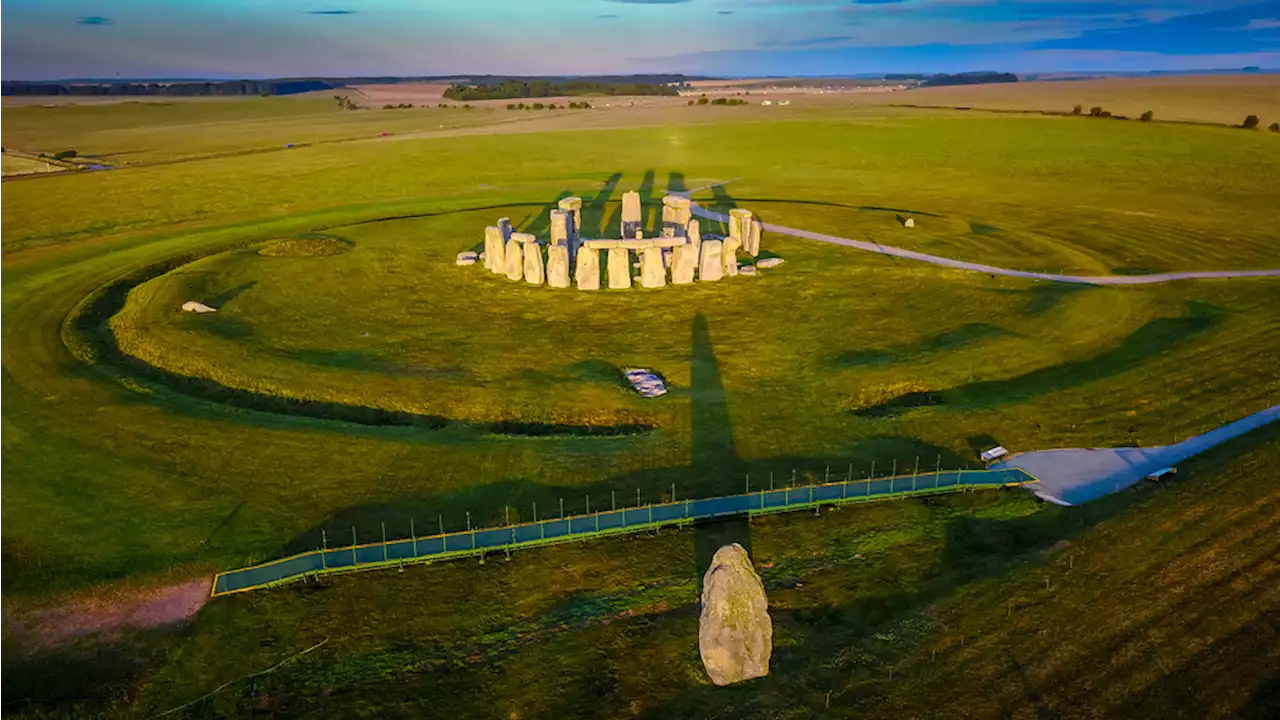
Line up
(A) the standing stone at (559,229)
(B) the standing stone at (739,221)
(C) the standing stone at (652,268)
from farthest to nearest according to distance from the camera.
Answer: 1. (B) the standing stone at (739,221)
2. (A) the standing stone at (559,229)
3. (C) the standing stone at (652,268)

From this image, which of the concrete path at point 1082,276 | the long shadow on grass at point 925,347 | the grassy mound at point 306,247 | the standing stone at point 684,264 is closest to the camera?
the long shadow on grass at point 925,347

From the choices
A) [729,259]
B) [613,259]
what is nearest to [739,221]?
[729,259]

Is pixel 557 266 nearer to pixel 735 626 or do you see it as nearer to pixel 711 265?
pixel 711 265

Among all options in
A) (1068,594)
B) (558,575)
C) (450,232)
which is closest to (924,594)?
(1068,594)

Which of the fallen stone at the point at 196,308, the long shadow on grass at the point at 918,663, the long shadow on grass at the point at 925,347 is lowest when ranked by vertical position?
the long shadow on grass at the point at 918,663

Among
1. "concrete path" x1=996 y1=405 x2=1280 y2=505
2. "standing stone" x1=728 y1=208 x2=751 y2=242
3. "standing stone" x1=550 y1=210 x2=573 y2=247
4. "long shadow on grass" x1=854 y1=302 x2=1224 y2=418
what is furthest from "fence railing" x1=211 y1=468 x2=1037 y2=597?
"standing stone" x1=728 y1=208 x2=751 y2=242

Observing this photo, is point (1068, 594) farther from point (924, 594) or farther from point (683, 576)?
point (683, 576)

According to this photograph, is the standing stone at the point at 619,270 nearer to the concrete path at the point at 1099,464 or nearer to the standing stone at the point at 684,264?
the standing stone at the point at 684,264

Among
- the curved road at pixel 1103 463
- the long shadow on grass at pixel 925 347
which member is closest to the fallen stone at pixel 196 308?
the long shadow on grass at pixel 925 347
